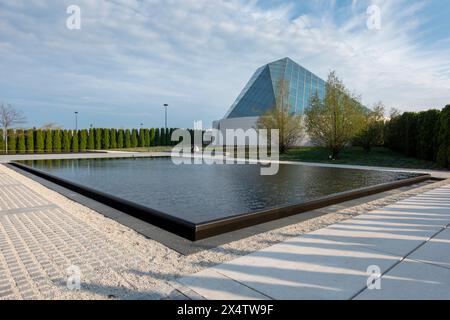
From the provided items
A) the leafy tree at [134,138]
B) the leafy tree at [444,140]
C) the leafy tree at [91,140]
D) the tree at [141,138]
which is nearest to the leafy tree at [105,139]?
the leafy tree at [91,140]

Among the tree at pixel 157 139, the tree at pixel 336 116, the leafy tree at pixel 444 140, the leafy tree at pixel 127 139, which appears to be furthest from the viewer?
the tree at pixel 157 139

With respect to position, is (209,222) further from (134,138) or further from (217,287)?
(134,138)

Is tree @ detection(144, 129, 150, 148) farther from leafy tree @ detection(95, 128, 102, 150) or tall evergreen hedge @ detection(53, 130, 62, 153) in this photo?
tall evergreen hedge @ detection(53, 130, 62, 153)

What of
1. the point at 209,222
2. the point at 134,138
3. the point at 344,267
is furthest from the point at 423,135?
the point at 134,138

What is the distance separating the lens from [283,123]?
21.4 meters

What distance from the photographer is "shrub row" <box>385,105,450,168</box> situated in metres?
13.3

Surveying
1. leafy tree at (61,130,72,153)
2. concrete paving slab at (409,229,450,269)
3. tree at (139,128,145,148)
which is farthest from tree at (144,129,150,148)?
concrete paving slab at (409,229,450,269)

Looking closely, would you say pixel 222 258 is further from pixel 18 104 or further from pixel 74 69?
pixel 18 104

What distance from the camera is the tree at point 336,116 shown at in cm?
1738

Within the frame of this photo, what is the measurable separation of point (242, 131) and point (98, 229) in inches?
1261

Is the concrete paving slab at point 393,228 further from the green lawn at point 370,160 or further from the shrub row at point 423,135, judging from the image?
the green lawn at point 370,160

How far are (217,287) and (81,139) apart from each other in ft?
109

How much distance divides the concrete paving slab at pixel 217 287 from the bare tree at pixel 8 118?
99.8 ft
